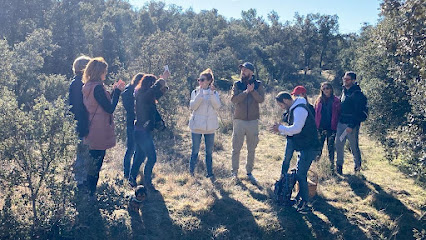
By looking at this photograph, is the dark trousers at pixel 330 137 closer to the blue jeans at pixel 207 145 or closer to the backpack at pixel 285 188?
the backpack at pixel 285 188

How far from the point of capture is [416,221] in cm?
→ 515

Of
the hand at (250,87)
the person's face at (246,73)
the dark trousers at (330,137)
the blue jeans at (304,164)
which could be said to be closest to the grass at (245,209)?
the dark trousers at (330,137)

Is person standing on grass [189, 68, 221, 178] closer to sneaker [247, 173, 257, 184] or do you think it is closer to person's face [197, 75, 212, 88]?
person's face [197, 75, 212, 88]

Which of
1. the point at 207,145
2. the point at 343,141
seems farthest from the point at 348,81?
the point at 207,145

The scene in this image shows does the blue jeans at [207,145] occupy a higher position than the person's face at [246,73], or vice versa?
the person's face at [246,73]

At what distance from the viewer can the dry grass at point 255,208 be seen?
182 inches

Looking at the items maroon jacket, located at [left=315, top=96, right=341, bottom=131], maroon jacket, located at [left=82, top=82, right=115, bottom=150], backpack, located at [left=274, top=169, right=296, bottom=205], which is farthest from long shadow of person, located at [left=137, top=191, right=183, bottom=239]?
maroon jacket, located at [left=315, top=96, right=341, bottom=131]

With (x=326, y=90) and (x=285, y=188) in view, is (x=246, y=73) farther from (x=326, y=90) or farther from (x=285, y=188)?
(x=285, y=188)

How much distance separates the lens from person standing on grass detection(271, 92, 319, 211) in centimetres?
452

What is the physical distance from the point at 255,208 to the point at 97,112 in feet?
8.74

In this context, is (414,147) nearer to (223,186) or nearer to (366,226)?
(366,226)

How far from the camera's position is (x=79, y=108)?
14.5 ft

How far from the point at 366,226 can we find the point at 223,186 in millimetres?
2241

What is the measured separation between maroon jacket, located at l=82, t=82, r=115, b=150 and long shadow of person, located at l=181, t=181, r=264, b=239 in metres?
1.66
